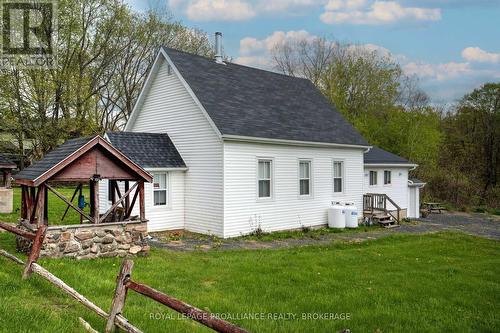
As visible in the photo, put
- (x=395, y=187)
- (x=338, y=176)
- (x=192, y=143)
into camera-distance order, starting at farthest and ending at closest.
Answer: (x=395, y=187) → (x=338, y=176) → (x=192, y=143)

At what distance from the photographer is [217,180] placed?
15.3m

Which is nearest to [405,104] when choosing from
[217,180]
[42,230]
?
[217,180]

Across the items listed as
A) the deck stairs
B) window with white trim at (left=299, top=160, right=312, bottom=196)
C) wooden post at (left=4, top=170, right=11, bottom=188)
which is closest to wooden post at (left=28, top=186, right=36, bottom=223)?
window with white trim at (left=299, top=160, right=312, bottom=196)

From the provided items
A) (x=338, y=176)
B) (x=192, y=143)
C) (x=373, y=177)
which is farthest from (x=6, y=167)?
(x=373, y=177)

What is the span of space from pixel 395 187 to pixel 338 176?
6.25 m

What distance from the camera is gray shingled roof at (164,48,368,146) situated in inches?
636

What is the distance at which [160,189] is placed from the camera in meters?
16.1

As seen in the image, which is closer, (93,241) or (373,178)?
(93,241)

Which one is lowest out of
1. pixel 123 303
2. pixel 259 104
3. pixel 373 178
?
pixel 123 303

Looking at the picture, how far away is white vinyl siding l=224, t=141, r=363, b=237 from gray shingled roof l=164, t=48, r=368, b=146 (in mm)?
567

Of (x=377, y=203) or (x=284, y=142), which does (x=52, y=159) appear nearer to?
(x=284, y=142)

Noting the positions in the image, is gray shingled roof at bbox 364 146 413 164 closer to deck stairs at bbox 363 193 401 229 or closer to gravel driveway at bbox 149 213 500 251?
deck stairs at bbox 363 193 401 229

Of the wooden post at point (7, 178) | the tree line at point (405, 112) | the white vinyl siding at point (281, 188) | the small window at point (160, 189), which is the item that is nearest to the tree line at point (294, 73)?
the tree line at point (405, 112)

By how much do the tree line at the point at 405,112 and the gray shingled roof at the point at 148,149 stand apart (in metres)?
23.1
